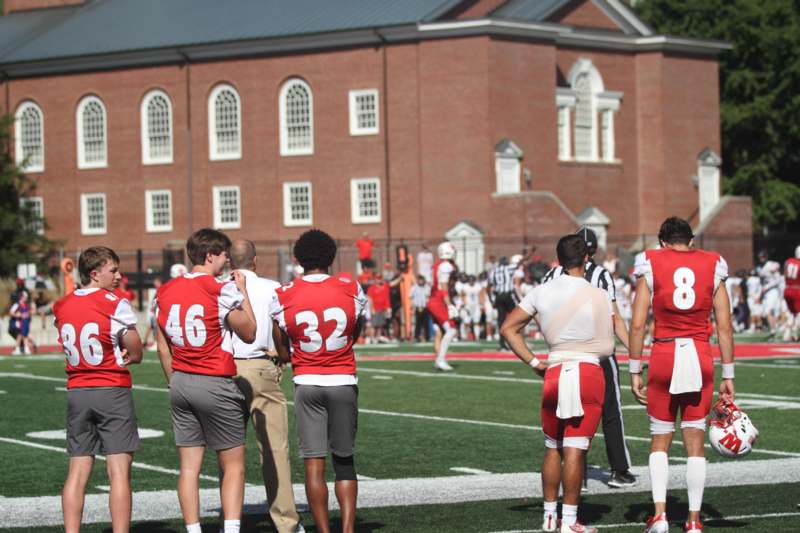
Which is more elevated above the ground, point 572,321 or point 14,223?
point 14,223

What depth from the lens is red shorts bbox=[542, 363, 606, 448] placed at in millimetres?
10742

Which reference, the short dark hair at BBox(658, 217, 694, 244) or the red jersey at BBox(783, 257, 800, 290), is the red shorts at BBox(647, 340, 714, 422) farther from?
the red jersey at BBox(783, 257, 800, 290)

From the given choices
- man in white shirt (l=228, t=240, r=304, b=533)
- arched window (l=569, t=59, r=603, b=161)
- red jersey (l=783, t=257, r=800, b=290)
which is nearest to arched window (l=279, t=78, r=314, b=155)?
arched window (l=569, t=59, r=603, b=161)

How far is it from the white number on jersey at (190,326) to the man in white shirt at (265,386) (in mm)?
818

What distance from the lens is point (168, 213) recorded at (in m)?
66.5

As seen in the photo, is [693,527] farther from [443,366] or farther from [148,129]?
[148,129]

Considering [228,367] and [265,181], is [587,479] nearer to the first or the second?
[228,367]

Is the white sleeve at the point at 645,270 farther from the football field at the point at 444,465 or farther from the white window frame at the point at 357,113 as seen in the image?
the white window frame at the point at 357,113

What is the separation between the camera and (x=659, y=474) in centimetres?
1078

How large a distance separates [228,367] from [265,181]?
176 feet

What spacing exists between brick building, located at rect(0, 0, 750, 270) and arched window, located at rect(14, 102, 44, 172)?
0.08m

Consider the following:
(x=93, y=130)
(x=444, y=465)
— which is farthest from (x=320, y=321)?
(x=93, y=130)

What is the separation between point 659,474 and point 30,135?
6136 cm

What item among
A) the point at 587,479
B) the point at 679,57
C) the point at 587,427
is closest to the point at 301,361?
the point at 587,427
